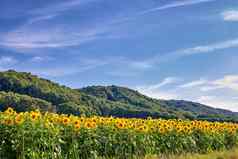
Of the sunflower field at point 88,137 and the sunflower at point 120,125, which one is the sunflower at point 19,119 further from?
the sunflower at point 120,125

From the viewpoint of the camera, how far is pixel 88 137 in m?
18.4

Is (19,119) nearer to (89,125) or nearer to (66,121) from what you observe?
(66,121)

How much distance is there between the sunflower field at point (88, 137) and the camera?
16.2m

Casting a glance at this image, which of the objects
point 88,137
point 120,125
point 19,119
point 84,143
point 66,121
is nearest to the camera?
point 19,119

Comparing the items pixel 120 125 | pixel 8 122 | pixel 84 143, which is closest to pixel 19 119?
pixel 8 122

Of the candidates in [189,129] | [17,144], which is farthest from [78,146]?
[189,129]

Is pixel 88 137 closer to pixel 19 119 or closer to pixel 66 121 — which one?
pixel 66 121

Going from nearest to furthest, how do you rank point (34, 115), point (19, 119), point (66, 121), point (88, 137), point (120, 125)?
1. point (19, 119)
2. point (34, 115)
3. point (66, 121)
4. point (88, 137)
5. point (120, 125)

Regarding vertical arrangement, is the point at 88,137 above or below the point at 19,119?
below

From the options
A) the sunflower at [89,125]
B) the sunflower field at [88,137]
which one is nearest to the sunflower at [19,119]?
the sunflower field at [88,137]

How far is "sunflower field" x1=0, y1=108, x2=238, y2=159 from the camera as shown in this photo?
53.3 ft

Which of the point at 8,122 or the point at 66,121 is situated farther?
the point at 66,121

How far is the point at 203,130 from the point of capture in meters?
25.6

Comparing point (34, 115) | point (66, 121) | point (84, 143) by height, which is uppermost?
point (34, 115)
